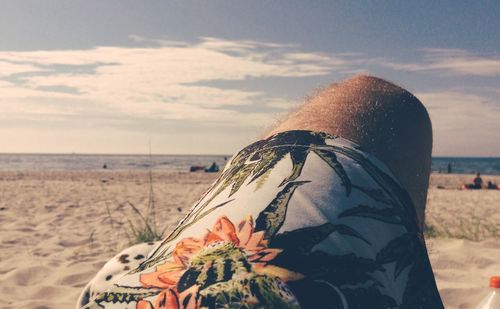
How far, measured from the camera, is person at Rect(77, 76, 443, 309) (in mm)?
1005

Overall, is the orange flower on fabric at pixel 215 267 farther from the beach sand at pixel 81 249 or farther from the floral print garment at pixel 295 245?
the beach sand at pixel 81 249

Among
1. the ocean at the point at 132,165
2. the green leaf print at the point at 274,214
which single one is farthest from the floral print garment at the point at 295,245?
the ocean at the point at 132,165

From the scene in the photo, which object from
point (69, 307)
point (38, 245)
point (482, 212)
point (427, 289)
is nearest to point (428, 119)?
point (427, 289)

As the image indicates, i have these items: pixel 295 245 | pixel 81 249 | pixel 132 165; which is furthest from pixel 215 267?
pixel 132 165

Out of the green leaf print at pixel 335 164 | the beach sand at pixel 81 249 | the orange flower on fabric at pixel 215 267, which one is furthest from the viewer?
the beach sand at pixel 81 249

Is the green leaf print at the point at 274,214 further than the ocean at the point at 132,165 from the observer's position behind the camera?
No

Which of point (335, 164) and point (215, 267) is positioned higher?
point (335, 164)

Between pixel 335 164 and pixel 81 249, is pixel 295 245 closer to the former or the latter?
pixel 335 164

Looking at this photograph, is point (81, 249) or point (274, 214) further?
point (81, 249)

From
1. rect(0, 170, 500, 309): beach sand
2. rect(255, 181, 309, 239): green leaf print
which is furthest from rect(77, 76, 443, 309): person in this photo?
rect(0, 170, 500, 309): beach sand

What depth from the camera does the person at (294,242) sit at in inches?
39.6

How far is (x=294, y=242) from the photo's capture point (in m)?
1.06

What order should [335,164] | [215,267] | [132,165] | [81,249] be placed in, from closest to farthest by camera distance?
[215,267] < [335,164] < [81,249] < [132,165]

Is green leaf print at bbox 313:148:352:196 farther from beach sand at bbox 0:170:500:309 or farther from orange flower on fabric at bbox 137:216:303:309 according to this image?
beach sand at bbox 0:170:500:309
